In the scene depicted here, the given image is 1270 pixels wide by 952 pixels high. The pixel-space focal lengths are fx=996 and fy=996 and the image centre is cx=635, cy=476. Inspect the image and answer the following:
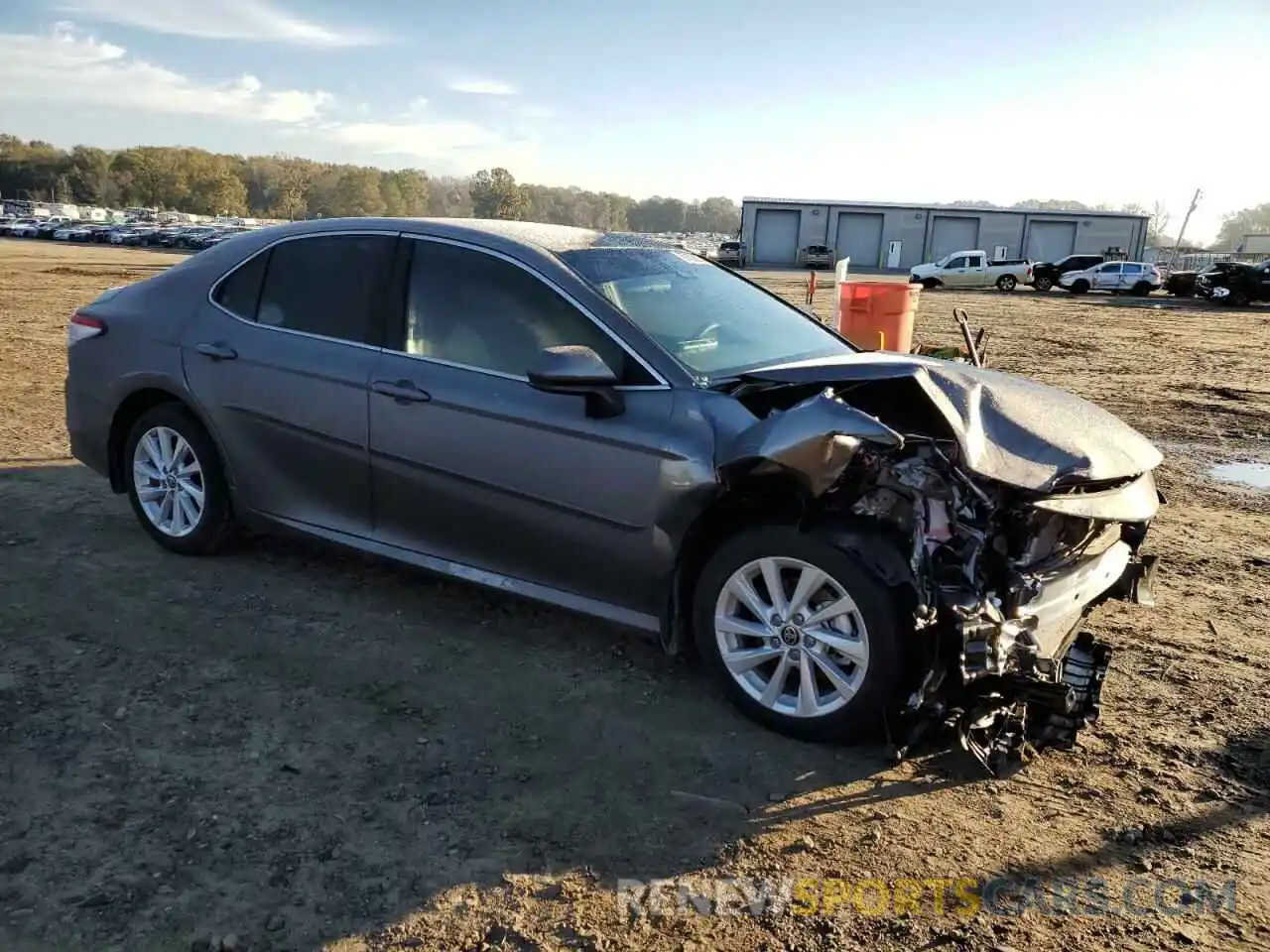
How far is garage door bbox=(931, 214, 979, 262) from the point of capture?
239ft

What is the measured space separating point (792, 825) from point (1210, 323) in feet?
86.1

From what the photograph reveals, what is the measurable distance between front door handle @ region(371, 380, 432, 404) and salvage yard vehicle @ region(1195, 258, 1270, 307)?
34357mm

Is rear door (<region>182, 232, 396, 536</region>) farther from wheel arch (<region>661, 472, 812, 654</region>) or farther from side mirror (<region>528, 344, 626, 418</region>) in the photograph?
wheel arch (<region>661, 472, 812, 654</region>)

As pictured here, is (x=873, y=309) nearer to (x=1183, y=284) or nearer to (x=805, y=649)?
(x=805, y=649)

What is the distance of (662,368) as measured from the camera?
3787 millimetres

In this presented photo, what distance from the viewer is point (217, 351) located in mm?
4820

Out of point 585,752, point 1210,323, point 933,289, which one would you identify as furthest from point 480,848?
point 933,289

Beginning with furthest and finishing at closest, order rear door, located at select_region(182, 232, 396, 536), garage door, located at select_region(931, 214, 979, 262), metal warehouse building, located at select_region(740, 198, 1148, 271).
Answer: garage door, located at select_region(931, 214, 979, 262) → metal warehouse building, located at select_region(740, 198, 1148, 271) → rear door, located at select_region(182, 232, 396, 536)

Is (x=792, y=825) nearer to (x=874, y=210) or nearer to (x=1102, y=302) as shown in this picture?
(x=1102, y=302)

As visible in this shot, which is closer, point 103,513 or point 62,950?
point 62,950

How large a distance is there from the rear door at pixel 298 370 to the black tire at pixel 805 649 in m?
1.70

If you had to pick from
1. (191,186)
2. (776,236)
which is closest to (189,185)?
(191,186)

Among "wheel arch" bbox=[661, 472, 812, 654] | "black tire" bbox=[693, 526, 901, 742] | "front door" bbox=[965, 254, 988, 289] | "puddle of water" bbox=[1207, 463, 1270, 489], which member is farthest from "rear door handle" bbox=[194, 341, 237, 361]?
"front door" bbox=[965, 254, 988, 289]

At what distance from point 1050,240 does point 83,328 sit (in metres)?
75.2
